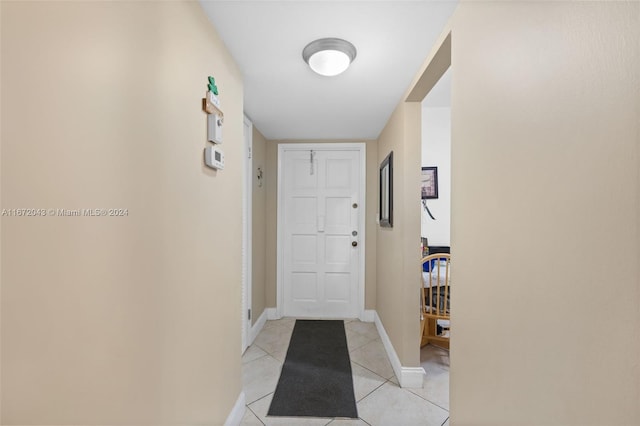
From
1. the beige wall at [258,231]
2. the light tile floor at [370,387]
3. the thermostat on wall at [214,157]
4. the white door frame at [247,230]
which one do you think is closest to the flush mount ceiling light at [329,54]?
the thermostat on wall at [214,157]

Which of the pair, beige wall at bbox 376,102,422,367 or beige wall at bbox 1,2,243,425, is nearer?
beige wall at bbox 1,2,243,425

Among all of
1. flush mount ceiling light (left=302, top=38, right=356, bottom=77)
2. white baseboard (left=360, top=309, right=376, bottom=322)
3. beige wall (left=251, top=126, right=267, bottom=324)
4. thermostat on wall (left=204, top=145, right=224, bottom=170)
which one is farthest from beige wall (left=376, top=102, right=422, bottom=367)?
beige wall (left=251, top=126, right=267, bottom=324)

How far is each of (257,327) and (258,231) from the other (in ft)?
3.43

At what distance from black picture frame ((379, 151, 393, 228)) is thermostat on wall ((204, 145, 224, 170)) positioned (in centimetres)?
167

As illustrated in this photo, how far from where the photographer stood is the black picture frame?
2697 mm

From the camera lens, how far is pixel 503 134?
0.92 m

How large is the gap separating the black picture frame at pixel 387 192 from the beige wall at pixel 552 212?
59.7 inches

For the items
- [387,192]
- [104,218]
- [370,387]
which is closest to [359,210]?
[387,192]

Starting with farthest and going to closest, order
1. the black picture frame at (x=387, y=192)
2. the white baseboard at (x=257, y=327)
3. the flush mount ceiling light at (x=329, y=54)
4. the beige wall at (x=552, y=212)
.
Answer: the white baseboard at (x=257, y=327) → the black picture frame at (x=387, y=192) → the flush mount ceiling light at (x=329, y=54) → the beige wall at (x=552, y=212)

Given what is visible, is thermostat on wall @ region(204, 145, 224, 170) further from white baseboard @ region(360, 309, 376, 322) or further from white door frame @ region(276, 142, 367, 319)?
white baseboard @ region(360, 309, 376, 322)

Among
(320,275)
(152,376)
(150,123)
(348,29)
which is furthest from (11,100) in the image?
(320,275)

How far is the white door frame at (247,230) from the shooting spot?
2.79 metres

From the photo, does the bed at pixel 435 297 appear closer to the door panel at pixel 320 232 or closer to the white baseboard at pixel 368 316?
the white baseboard at pixel 368 316

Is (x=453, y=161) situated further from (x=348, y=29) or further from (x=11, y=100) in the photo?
(x=11, y=100)
